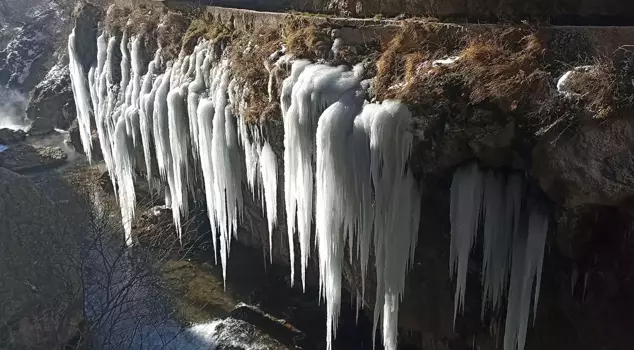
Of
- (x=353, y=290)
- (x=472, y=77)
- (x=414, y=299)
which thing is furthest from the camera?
(x=353, y=290)

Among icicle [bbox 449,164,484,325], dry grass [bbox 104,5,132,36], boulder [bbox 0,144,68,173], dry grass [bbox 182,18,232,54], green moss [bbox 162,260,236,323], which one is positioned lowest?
green moss [bbox 162,260,236,323]

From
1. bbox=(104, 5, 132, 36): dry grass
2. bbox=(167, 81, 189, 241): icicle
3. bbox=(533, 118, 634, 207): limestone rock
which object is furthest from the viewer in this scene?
bbox=(104, 5, 132, 36): dry grass

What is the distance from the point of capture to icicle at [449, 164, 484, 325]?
6.53 m

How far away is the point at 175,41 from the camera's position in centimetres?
1268

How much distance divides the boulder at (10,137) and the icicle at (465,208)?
926 inches

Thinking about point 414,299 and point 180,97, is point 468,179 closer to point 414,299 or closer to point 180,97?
point 414,299

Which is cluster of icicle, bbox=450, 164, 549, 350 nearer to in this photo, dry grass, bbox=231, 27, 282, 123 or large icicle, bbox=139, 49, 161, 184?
dry grass, bbox=231, 27, 282, 123

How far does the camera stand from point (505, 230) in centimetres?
655

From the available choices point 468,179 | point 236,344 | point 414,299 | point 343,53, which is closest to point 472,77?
point 468,179

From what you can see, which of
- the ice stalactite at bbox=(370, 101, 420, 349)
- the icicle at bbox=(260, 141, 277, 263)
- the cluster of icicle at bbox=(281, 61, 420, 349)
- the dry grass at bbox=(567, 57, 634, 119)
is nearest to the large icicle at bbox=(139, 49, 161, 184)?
the icicle at bbox=(260, 141, 277, 263)

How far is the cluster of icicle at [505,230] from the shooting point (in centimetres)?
635

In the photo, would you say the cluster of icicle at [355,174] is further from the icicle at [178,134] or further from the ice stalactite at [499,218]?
the icicle at [178,134]

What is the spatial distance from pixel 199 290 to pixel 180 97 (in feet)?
16.4

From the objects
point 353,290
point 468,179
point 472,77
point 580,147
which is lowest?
point 353,290
